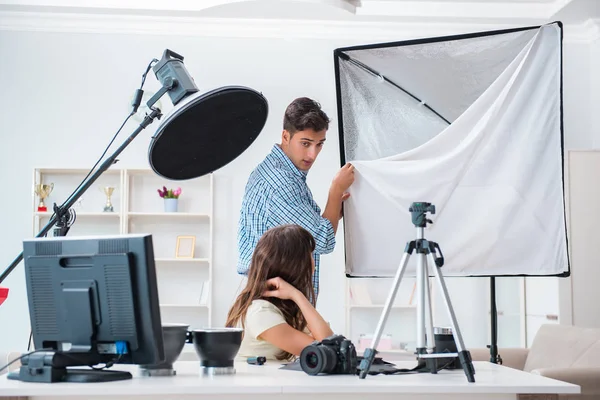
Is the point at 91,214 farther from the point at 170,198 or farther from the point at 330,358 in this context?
the point at 330,358

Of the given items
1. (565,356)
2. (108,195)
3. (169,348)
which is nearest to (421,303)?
(169,348)

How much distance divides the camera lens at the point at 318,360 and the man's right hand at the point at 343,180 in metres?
1.13

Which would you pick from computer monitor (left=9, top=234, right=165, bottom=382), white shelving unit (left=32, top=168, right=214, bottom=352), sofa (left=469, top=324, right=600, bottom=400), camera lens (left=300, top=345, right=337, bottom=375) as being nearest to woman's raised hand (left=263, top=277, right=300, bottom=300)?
camera lens (left=300, top=345, right=337, bottom=375)

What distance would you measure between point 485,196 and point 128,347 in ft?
4.94

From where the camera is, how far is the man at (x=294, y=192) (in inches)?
112

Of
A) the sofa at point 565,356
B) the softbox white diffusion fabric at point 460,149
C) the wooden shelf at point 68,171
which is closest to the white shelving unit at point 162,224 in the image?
the wooden shelf at point 68,171

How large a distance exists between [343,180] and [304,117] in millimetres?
290

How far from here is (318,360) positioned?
1.73 m

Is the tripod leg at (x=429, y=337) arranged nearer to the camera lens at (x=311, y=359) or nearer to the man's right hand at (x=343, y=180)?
the camera lens at (x=311, y=359)

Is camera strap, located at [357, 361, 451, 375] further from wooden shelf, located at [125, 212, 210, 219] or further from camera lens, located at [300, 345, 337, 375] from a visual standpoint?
wooden shelf, located at [125, 212, 210, 219]

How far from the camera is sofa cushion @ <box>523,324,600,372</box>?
11.4ft
